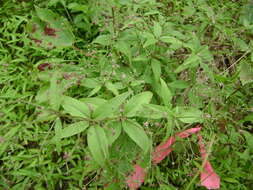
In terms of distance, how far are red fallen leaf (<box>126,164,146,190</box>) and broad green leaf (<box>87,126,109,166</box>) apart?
565mm

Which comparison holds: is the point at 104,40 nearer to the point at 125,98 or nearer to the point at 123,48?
the point at 123,48

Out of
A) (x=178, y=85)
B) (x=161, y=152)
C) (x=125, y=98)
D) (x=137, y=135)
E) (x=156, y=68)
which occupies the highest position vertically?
(x=125, y=98)

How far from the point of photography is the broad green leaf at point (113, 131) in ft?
3.65

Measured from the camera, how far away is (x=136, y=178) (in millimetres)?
1558

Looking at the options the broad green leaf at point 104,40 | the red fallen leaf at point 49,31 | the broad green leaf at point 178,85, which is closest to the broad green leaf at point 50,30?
the red fallen leaf at point 49,31

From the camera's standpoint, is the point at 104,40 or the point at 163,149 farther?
the point at 104,40

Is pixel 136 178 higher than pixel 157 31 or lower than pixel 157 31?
lower

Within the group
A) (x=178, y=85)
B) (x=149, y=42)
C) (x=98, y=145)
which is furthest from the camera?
(x=178, y=85)

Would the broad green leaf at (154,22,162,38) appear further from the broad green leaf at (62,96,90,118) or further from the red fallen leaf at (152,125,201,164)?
the broad green leaf at (62,96,90,118)

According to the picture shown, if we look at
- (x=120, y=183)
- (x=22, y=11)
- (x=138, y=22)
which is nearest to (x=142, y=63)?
(x=138, y=22)

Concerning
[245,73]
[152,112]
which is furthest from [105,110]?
[245,73]

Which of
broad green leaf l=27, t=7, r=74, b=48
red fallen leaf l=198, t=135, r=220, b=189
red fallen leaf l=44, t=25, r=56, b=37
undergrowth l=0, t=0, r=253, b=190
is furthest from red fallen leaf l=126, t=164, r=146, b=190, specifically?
red fallen leaf l=44, t=25, r=56, b=37

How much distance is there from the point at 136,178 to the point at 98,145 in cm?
66

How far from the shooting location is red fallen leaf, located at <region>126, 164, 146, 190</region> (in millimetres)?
1511
